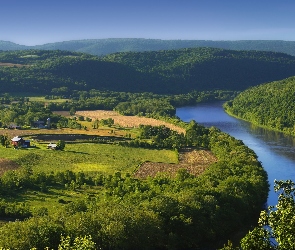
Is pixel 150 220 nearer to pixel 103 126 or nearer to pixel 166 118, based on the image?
pixel 103 126

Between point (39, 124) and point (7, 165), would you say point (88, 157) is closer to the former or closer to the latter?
point (7, 165)

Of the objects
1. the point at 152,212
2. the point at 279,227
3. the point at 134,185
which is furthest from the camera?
the point at 134,185

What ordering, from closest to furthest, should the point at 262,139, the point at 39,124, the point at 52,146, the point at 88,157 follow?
the point at 88,157, the point at 52,146, the point at 262,139, the point at 39,124

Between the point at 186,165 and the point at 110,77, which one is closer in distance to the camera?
the point at 186,165

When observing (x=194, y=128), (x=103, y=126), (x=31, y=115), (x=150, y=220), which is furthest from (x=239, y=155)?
(x=31, y=115)

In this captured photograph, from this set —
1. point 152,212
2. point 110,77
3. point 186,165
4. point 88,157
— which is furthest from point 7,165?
point 110,77

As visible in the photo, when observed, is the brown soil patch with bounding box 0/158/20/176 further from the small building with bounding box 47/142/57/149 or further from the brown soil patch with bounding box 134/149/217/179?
the brown soil patch with bounding box 134/149/217/179

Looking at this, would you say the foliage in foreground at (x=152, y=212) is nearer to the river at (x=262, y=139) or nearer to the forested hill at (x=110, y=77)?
the river at (x=262, y=139)
